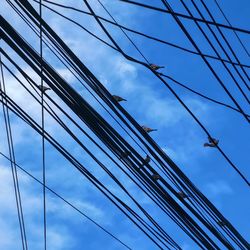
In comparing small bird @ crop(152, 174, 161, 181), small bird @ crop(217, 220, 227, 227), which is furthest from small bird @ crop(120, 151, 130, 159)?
small bird @ crop(217, 220, 227, 227)

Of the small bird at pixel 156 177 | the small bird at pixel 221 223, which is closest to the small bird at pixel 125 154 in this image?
the small bird at pixel 156 177

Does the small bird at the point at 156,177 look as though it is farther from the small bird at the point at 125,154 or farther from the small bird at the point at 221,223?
the small bird at the point at 221,223

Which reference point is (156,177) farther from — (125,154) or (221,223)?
Answer: (221,223)

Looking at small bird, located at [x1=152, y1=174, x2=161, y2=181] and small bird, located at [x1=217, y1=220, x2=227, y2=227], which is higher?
small bird, located at [x1=152, y1=174, x2=161, y2=181]

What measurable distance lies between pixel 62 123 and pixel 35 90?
37 centimetres

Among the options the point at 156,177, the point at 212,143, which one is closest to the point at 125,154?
the point at 156,177

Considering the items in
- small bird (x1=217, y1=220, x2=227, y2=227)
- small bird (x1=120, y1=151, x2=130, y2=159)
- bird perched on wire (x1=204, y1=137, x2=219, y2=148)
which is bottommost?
small bird (x1=217, y1=220, x2=227, y2=227)

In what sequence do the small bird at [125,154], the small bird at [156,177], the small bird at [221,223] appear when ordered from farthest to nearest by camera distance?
the small bird at [221,223] → the small bird at [156,177] → the small bird at [125,154]

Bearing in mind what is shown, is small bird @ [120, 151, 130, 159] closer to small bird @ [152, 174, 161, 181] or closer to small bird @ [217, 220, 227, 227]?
small bird @ [152, 174, 161, 181]

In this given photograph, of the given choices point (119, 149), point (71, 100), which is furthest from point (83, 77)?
point (119, 149)

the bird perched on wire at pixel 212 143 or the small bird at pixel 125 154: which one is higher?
the bird perched on wire at pixel 212 143

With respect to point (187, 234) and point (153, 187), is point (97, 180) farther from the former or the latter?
point (187, 234)

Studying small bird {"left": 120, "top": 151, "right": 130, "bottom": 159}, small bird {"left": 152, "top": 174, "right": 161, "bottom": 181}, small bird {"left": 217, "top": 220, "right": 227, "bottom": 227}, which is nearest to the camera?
small bird {"left": 120, "top": 151, "right": 130, "bottom": 159}

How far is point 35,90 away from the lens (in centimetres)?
375
